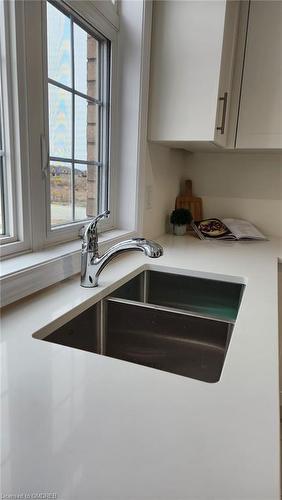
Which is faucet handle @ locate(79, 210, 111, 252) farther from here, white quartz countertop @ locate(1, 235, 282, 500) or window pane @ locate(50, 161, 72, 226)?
white quartz countertop @ locate(1, 235, 282, 500)

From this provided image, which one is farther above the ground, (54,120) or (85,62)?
(85,62)

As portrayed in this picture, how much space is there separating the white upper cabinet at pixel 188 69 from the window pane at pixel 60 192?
57 cm

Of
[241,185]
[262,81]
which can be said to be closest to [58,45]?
[262,81]

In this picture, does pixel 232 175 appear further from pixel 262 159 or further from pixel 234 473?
pixel 234 473

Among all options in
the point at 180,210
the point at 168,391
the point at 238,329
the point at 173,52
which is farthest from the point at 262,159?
the point at 168,391

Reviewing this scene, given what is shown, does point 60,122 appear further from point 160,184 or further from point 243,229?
point 243,229

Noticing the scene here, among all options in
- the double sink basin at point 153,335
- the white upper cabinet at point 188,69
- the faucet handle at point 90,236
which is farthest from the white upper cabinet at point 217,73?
the double sink basin at point 153,335

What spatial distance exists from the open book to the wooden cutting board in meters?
0.13

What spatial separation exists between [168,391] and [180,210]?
158 centimetres

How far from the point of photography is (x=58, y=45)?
3.82 feet

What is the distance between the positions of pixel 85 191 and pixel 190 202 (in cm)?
97

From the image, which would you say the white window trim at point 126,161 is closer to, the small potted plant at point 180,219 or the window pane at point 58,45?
the window pane at point 58,45

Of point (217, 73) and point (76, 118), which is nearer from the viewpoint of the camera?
point (76, 118)

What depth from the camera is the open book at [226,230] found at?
6.64 ft
